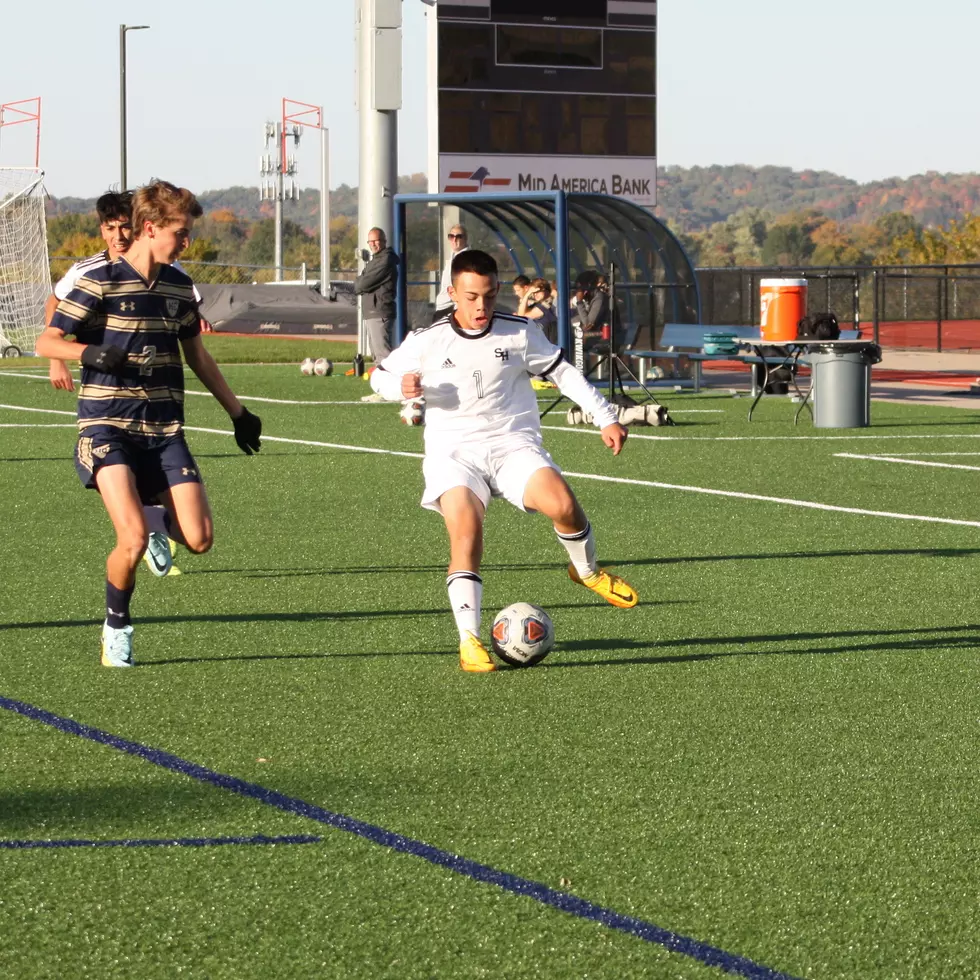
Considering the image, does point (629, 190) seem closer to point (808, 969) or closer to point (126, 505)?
point (126, 505)

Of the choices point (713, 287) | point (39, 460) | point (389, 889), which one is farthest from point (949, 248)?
point (389, 889)

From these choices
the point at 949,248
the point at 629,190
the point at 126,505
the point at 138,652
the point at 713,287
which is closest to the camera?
the point at 126,505

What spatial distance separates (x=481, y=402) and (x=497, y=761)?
2.20 m

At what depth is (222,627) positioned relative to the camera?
8.11 m

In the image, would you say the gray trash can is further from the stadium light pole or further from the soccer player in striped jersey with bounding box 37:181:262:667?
the stadium light pole

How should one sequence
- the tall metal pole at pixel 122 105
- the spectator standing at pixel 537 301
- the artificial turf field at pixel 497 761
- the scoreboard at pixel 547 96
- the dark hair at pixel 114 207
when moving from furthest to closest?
the tall metal pole at pixel 122 105 → the scoreboard at pixel 547 96 → the spectator standing at pixel 537 301 → the dark hair at pixel 114 207 → the artificial turf field at pixel 497 761

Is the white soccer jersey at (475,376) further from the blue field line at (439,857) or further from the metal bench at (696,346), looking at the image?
the metal bench at (696,346)

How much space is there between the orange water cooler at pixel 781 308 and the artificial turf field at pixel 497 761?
30.4 ft

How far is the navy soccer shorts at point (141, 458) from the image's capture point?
700 centimetres

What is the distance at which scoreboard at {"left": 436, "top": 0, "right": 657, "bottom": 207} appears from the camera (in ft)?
102

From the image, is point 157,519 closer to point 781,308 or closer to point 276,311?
Result: point 781,308

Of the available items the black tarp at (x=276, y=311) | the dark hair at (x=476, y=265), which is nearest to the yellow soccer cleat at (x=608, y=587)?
the dark hair at (x=476, y=265)

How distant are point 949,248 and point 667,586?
63071 millimetres

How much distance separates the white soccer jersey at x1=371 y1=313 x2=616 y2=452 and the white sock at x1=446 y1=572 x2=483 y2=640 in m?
0.64
